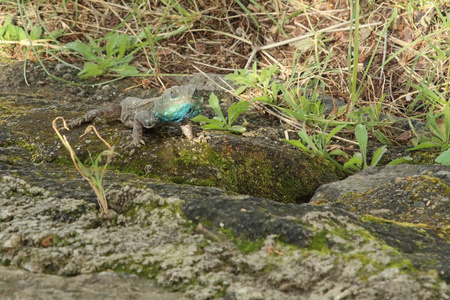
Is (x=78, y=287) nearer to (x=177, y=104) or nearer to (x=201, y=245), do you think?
(x=201, y=245)

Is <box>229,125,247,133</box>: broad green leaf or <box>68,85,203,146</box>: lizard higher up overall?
<box>68,85,203,146</box>: lizard

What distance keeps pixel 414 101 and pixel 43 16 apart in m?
3.51

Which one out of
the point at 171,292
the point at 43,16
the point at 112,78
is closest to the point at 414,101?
the point at 112,78

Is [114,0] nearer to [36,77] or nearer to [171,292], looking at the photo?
[36,77]

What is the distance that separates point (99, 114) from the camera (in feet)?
11.1

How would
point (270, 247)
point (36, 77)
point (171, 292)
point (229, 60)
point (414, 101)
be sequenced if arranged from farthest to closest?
point (229, 60) < point (36, 77) < point (414, 101) < point (270, 247) < point (171, 292)

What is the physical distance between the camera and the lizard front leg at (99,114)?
326cm

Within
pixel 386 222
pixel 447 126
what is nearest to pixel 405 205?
pixel 386 222

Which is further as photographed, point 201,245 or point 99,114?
point 99,114

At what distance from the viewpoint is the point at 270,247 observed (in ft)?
5.92

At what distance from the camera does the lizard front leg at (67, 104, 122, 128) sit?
3.26m

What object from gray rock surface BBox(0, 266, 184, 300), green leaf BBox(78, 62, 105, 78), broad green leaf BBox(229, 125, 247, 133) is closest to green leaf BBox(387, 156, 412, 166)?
broad green leaf BBox(229, 125, 247, 133)

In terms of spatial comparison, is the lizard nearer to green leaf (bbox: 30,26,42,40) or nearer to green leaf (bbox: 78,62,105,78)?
green leaf (bbox: 78,62,105,78)

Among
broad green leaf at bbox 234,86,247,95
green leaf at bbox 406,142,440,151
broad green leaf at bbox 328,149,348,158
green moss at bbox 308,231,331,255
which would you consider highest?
green moss at bbox 308,231,331,255
